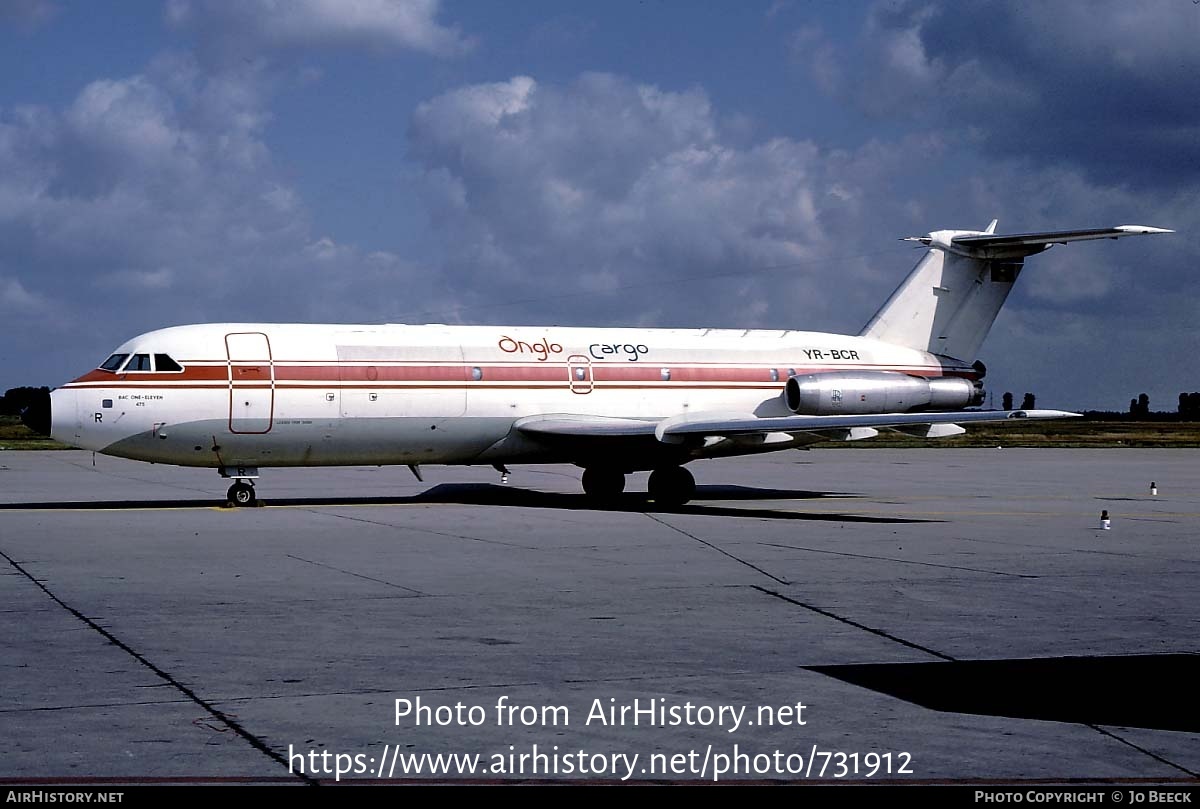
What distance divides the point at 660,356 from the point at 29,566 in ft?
50.8

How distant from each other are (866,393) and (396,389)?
33.8 ft

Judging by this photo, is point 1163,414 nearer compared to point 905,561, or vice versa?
point 905,561

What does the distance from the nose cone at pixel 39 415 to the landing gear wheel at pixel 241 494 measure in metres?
3.50

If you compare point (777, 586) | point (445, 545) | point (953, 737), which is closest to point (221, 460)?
point (445, 545)

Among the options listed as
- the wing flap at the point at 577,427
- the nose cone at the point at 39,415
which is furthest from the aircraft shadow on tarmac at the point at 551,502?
the nose cone at the point at 39,415

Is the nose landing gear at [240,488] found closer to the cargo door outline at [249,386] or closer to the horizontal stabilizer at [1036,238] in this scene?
the cargo door outline at [249,386]

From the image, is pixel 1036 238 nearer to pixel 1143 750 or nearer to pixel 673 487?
pixel 673 487

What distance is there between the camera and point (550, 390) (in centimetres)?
2748

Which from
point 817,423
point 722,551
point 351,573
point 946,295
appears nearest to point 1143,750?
point 351,573

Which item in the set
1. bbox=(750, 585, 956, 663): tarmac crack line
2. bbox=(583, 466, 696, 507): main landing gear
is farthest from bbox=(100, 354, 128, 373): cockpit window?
bbox=(750, 585, 956, 663): tarmac crack line

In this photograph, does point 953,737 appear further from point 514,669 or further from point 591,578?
point 591,578

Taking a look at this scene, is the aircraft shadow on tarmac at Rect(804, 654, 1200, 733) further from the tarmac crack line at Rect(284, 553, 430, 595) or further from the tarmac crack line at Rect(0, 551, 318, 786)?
the tarmac crack line at Rect(284, 553, 430, 595)

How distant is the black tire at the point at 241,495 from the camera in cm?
2544

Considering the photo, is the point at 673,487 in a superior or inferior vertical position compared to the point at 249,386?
inferior
